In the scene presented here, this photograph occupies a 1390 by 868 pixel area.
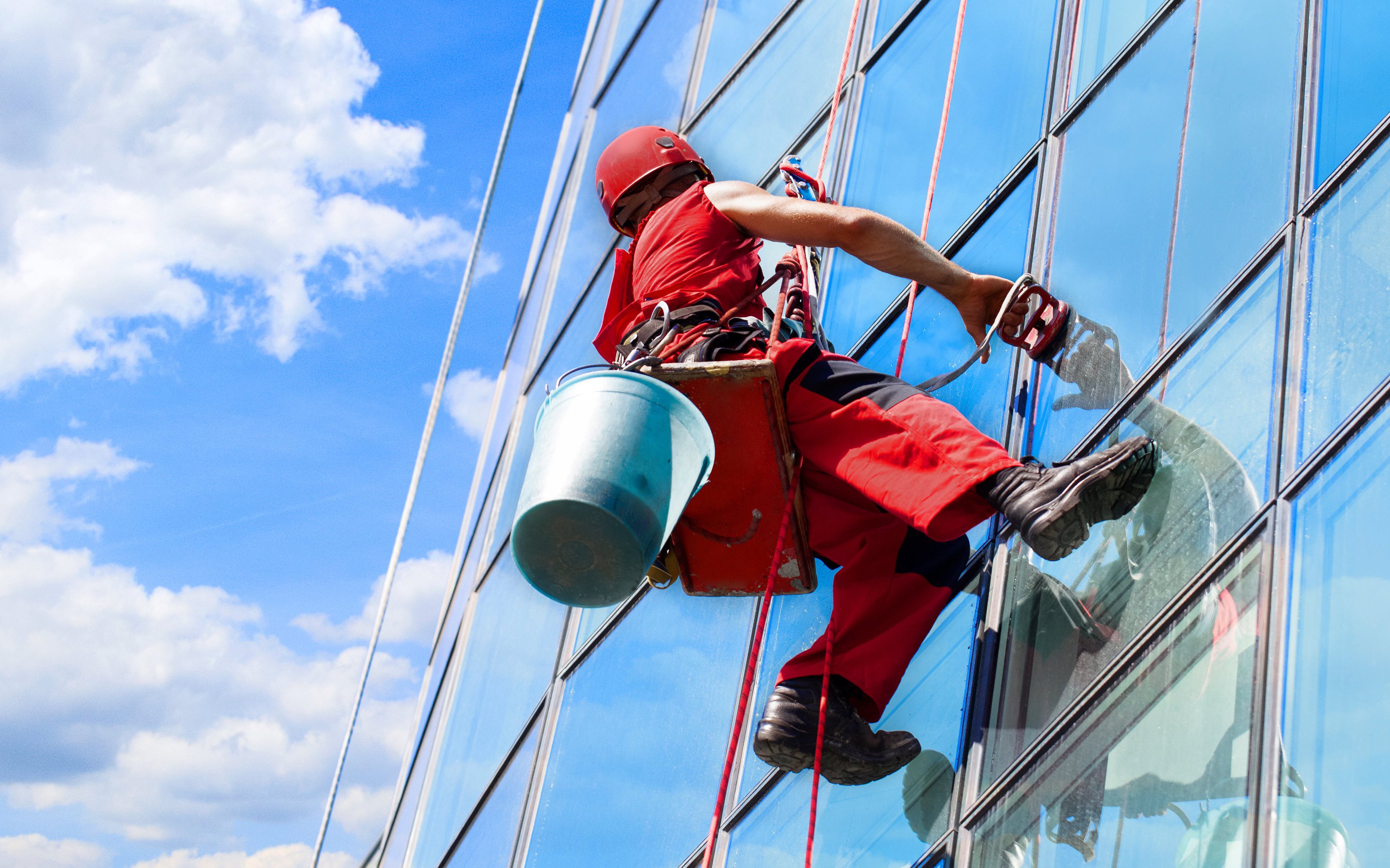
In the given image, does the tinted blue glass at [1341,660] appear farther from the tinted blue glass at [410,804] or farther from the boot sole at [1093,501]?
the tinted blue glass at [410,804]

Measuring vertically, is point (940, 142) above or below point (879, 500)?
above

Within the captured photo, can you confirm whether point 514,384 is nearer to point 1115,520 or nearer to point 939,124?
point 939,124

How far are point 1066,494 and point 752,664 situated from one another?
0.77 meters

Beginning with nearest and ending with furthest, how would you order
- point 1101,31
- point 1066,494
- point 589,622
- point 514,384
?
point 1066,494 → point 1101,31 → point 589,622 → point 514,384

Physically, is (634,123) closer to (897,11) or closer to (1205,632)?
(897,11)

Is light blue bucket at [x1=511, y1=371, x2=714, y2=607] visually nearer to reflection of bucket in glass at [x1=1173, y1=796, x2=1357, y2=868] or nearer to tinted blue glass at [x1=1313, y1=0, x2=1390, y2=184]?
reflection of bucket in glass at [x1=1173, y1=796, x2=1357, y2=868]

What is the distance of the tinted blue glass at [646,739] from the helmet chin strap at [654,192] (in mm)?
1496

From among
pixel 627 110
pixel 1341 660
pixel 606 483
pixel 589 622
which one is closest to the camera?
pixel 1341 660

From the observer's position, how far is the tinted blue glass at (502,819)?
5.80m

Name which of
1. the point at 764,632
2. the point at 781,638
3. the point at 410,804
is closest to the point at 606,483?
the point at 764,632

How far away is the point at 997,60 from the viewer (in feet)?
16.7

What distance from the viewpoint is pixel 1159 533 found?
10.1ft

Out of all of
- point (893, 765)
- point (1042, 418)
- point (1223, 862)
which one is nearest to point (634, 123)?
point (1042, 418)

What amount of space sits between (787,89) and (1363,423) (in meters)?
4.71
